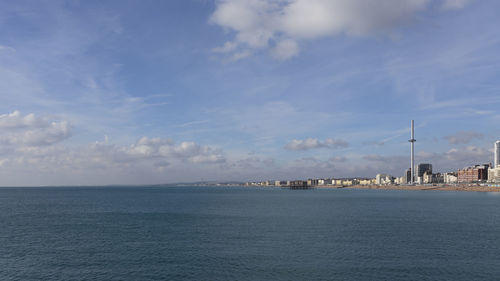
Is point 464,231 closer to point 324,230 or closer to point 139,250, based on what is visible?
point 324,230

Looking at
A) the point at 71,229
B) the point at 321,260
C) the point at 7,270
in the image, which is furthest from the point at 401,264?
the point at 71,229

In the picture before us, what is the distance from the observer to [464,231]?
66125 mm

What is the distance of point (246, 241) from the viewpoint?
57000 millimetres

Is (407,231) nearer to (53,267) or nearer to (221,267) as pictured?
(221,267)

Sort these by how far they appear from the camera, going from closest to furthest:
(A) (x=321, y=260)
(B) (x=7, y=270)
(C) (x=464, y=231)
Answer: (B) (x=7, y=270)
(A) (x=321, y=260)
(C) (x=464, y=231)

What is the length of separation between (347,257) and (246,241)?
17.7 meters

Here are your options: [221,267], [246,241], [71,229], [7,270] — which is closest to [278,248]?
[246,241]

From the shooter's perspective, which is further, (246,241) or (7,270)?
(246,241)

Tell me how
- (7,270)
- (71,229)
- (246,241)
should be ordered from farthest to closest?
(71,229) → (246,241) → (7,270)

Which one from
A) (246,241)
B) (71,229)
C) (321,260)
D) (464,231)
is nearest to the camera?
(321,260)

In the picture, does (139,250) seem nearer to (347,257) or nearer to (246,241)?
(246,241)

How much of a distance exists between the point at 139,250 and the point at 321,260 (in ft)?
88.4

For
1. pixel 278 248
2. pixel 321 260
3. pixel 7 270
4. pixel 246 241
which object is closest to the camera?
pixel 7 270

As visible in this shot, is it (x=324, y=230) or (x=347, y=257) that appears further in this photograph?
(x=324, y=230)
